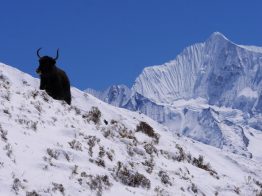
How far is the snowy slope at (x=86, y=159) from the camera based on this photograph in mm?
12875

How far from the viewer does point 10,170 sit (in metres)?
12.4

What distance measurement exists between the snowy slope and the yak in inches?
152

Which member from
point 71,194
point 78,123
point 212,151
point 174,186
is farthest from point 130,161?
point 212,151

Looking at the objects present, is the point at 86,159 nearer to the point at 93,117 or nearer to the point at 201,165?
the point at 93,117

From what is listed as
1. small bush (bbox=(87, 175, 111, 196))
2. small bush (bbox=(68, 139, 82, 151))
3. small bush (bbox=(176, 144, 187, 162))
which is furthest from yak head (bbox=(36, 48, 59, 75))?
small bush (bbox=(87, 175, 111, 196))

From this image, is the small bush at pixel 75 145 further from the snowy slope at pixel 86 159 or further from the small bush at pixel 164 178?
the small bush at pixel 164 178

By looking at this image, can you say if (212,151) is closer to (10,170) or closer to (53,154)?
(53,154)

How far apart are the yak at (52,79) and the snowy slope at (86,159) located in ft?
12.7

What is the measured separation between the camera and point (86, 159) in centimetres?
1489

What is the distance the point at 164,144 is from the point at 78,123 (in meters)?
3.96

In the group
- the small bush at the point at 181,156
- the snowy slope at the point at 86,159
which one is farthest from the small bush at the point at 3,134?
the small bush at the point at 181,156

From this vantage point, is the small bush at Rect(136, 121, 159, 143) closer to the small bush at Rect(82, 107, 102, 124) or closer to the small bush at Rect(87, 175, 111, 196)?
the small bush at Rect(82, 107, 102, 124)

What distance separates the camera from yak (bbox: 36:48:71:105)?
25.0 metres

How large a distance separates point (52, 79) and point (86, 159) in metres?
10.8
